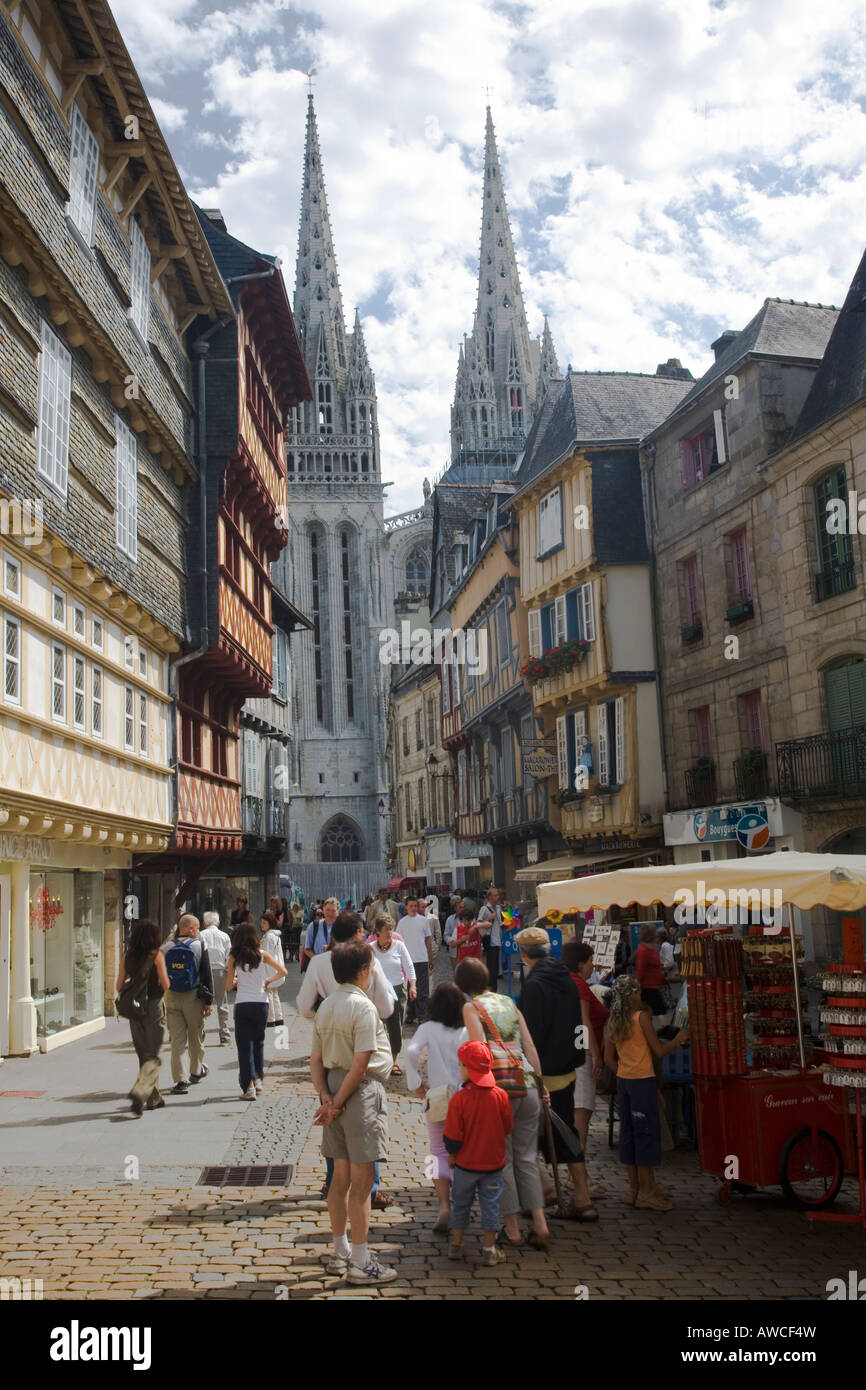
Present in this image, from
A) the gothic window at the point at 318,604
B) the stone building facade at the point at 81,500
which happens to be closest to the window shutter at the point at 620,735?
the stone building facade at the point at 81,500

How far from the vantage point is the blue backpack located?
11.9m

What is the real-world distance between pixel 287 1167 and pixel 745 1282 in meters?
3.62

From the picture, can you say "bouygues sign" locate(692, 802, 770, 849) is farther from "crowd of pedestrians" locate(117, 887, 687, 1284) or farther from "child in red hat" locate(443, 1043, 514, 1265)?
"child in red hat" locate(443, 1043, 514, 1265)

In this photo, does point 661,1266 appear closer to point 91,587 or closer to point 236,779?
point 91,587

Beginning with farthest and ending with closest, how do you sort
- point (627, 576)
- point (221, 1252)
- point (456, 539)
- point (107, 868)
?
point (456, 539)
point (627, 576)
point (107, 868)
point (221, 1252)

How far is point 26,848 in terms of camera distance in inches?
540

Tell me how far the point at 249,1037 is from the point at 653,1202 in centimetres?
456

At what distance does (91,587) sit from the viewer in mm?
15008

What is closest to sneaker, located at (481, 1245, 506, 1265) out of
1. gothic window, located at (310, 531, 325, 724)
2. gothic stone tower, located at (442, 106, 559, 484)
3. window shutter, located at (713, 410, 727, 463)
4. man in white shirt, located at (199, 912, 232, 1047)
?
man in white shirt, located at (199, 912, 232, 1047)

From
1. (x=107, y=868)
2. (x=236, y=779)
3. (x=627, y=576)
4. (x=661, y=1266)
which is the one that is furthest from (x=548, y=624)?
(x=661, y=1266)

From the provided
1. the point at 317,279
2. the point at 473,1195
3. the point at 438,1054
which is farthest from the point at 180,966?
the point at 317,279

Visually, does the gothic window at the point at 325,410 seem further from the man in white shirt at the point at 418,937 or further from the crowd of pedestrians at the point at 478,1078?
the crowd of pedestrians at the point at 478,1078

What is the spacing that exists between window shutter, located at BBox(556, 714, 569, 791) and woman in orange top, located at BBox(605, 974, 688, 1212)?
17.8 meters
